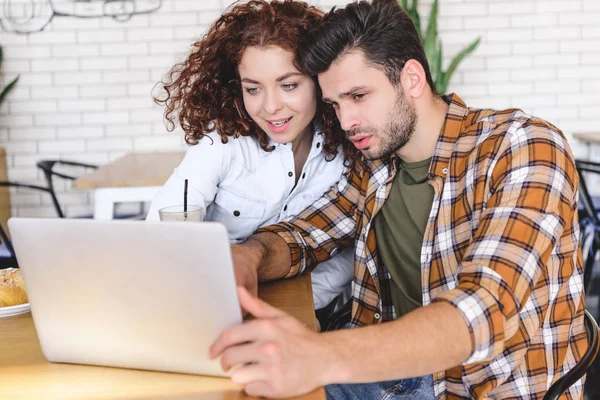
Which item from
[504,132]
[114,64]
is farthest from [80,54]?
Result: [504,132]

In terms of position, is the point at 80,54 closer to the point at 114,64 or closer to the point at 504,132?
the point at 114,64

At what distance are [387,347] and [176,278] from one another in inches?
12.1

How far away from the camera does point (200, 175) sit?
1.88 m

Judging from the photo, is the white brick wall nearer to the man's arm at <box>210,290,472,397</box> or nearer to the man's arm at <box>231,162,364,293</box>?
the man's arm at <box>231,162,364,293</box>

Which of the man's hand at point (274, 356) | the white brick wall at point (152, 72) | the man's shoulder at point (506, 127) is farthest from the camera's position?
the white brick wall at point (152, 72)

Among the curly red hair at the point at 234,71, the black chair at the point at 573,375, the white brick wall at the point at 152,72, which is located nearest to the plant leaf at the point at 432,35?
the white brick wall at the point at 152,72

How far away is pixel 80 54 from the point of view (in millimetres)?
4781

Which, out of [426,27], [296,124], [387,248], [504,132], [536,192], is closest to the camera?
[536,192]

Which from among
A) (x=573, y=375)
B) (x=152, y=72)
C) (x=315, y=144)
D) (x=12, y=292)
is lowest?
(x=573, y=375)

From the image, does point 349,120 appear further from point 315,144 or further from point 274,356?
point 274,356

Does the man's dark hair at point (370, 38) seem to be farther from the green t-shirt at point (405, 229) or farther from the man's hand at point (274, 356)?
the man's hand at point (274, 356)

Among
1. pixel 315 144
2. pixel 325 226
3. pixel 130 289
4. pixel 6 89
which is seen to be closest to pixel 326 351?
pixel 130 289

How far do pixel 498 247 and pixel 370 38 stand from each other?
659 mm

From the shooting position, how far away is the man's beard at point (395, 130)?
1619 millimetres
